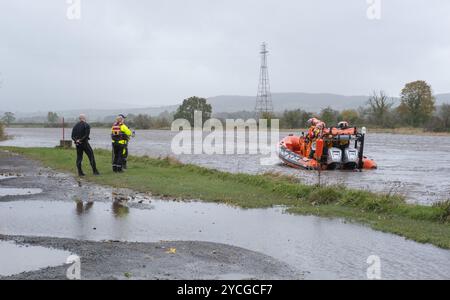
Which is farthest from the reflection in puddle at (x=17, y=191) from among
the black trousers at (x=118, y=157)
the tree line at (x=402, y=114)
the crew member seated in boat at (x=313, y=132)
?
the tree line at (x=402, y=114)

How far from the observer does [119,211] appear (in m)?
12.0

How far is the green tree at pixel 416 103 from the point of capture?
304 feet

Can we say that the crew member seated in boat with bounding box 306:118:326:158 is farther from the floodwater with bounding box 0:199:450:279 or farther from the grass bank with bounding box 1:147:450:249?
the floodwater with bounding box 0:199:450:279

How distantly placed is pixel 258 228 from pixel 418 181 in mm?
15887

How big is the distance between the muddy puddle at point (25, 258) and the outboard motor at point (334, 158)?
20.4 m

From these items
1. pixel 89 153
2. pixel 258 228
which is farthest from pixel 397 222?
pixel 89 153

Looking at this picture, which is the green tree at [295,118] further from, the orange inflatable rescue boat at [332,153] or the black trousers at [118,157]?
the black trousers at [118,157]

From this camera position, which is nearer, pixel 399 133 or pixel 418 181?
pixel 418 181

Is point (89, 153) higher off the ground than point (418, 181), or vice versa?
point (89, 153)

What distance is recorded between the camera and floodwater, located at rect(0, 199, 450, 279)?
8.07 meters

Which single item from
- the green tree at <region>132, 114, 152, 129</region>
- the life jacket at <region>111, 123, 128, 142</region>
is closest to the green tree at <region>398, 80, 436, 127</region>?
the green tree at <region>132, 114, 152, 129</region>
